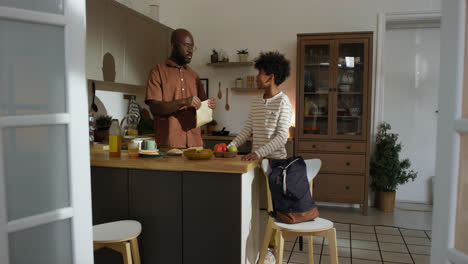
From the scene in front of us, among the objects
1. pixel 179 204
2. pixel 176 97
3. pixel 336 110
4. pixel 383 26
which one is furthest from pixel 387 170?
pixel 179 204

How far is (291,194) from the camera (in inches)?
79.4

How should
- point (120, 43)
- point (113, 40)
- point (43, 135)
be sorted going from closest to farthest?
point (43, 135), point (113, 40), point (120, 43)

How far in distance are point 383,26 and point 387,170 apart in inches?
67.8

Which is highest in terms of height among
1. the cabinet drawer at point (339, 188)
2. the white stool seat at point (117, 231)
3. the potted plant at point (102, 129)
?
the potted plant at point (102, 129)

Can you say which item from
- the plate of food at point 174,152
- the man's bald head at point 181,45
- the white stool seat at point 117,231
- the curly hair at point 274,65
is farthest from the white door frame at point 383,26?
the white stool seat at point 117,231

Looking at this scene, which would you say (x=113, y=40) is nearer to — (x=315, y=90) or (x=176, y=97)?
(x=176, y=97)

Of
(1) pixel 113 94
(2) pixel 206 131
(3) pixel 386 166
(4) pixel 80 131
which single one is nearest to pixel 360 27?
(3) pixel 386 166

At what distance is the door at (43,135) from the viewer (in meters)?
1.00

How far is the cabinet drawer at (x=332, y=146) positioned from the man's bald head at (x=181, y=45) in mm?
2153

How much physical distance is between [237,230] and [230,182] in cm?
27

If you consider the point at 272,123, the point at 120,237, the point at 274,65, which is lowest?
the point at 120,237

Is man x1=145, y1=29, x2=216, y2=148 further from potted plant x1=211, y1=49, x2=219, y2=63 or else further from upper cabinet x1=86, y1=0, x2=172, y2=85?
potted plant x1=211, y1=49, x2=219, y2=63

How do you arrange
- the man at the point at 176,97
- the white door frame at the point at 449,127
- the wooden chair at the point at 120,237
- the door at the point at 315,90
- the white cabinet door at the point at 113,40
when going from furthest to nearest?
the door at the point at 315,90 → the white cabinet door at the point at 113,40 → the man at the point at 176,97 → the wooden chair at the point at 120,237 → the white door frame at the point at 449,127

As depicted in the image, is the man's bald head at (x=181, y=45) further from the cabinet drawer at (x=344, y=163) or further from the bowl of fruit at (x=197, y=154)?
the cabinet drawer at (x=344, y=163)
